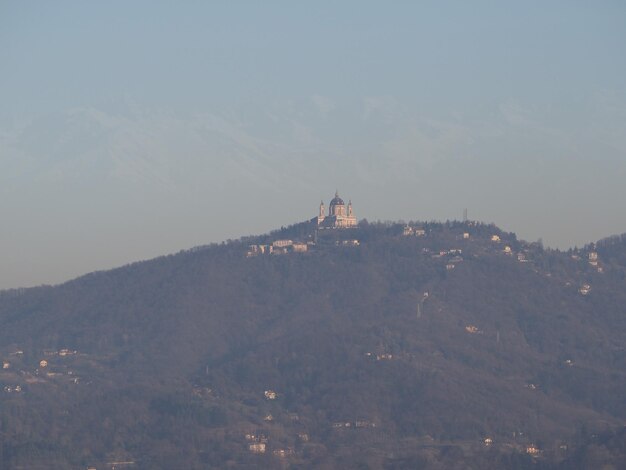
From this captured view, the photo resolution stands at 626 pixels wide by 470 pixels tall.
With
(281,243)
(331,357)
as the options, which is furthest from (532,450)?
(281,243)

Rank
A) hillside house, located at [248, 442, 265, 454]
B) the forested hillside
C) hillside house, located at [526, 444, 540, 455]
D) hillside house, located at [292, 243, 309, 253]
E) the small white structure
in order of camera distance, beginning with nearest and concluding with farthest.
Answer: hillside house, located at [526, 444, 540, 455]
hillside house, located at [248, 442, 265, 454]
the forested hillside
hillside house, located at [292, 243, 309, 253]
the small white structure

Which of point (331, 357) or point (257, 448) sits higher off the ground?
point (331, 357)

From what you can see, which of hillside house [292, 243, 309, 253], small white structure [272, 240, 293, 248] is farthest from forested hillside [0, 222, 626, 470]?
small white structure [272, 240, 293, 248]

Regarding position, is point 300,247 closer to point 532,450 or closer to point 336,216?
point 336,216

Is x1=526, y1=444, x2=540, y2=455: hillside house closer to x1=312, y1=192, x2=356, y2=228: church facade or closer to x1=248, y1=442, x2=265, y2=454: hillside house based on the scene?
x1=248, y1=442, x2=265, y2=454: hillside house

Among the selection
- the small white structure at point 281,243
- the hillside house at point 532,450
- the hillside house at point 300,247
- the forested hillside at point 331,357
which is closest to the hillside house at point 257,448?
the forested hillside at point 331,357
